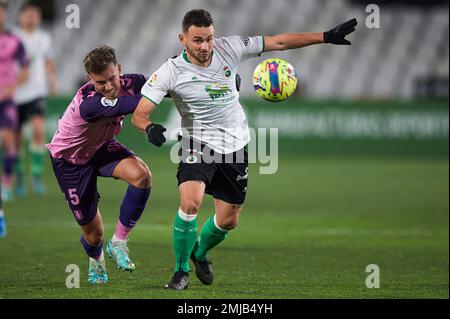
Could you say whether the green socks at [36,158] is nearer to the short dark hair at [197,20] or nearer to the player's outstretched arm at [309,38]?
the player's outstretched arm at [309,38]

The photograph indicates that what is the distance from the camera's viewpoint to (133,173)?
700 centimetres

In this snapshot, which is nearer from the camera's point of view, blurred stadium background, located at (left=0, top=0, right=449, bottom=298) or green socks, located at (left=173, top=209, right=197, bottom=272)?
green socks, located at (left=173, top=209, right=197, bottom=272)

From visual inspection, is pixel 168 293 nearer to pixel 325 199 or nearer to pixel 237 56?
pixel 237 56

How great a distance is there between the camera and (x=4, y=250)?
8.91 metres

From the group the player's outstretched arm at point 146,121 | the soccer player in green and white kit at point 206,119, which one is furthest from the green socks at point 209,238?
the player's outstretched arm at point 146,121

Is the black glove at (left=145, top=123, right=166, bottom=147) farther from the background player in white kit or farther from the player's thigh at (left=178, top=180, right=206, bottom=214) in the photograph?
the background player in white kit

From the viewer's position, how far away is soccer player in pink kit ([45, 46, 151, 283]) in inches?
273

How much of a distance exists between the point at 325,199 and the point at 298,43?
25.4ft

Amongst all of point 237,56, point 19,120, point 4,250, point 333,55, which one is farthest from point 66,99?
point 237,56

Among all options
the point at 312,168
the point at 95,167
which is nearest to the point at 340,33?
the point at 95,167

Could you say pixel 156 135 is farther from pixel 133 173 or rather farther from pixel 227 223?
pixel 227 223

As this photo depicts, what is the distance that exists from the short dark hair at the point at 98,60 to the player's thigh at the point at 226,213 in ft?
5.09

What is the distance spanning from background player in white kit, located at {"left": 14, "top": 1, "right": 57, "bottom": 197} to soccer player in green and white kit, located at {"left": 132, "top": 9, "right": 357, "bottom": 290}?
7.61 metres

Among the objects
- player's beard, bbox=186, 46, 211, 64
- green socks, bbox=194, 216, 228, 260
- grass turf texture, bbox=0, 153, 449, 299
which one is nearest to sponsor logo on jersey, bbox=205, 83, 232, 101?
player's beard, bbox=186, 46, 211, 64
